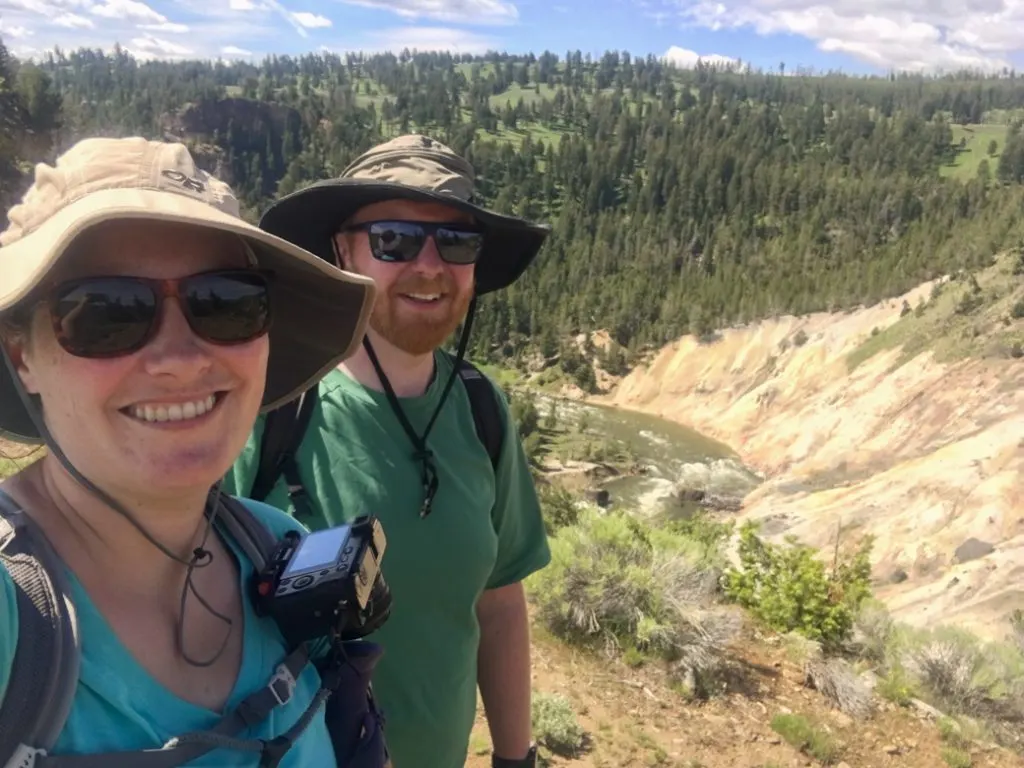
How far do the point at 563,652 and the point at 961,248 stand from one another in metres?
49.2

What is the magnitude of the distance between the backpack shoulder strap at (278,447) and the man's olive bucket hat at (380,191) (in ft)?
1.86

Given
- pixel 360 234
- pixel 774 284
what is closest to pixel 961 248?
pixel 774 284

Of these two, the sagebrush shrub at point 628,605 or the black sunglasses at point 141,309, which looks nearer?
the black sunglasses at point 141,309

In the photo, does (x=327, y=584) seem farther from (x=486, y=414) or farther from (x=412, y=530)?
(x=486, y=414)

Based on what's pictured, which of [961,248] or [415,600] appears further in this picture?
[961,248]

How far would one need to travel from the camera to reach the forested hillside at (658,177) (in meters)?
50.9

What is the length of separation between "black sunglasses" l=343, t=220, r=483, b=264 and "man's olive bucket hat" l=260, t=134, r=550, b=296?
6 centimetres

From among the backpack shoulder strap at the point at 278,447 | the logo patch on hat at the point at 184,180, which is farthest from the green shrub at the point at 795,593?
the logo patch on hat at the point at 184,180

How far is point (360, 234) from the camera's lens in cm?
212

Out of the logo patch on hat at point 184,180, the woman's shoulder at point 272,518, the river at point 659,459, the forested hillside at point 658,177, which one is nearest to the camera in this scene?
the logo patch on hat at point 184,180

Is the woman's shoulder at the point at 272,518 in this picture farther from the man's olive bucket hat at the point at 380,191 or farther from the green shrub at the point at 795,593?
the green shrub at the point at 795,593

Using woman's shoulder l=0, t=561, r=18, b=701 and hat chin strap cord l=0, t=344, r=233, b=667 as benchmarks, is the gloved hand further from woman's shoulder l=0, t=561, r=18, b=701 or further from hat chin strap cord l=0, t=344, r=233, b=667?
woman's shoulder l=0, t=561, r=18, b=701

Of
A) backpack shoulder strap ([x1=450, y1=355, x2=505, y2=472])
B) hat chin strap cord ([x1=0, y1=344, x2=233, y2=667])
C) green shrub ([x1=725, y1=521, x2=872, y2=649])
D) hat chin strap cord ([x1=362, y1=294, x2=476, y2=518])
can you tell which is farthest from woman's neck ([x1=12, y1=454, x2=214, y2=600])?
green shrub ([x1=725, y1=521, x2=872, y2=649])

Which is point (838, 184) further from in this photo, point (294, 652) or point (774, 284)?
point (294, 652)
